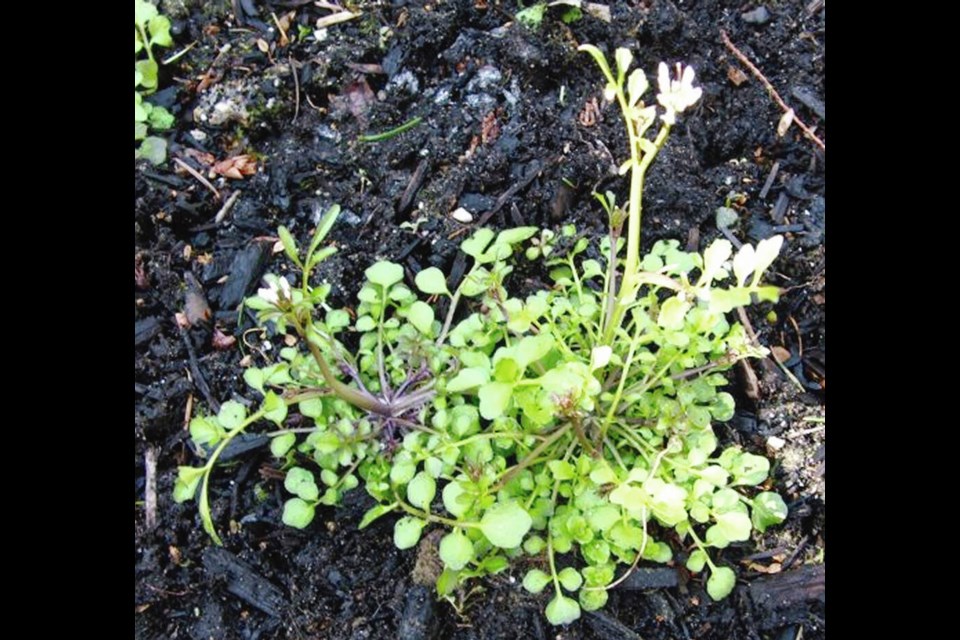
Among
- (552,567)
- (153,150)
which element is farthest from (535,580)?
(153,150)

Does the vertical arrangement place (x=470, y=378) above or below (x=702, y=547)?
above

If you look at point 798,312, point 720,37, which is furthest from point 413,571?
point 720,37

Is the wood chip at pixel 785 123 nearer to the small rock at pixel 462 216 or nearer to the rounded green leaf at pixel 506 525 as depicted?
the small rock at pixel 462 216

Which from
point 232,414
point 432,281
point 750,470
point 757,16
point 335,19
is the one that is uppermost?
point 757,16

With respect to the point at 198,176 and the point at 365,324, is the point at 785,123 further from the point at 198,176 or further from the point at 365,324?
the point at 198,176

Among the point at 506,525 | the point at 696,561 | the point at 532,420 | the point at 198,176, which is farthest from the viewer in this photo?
the point at 198,176

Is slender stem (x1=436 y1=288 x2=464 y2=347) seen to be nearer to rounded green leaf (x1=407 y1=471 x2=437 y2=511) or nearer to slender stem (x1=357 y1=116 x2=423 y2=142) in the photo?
rounded green leaf (x1=407 y1=471 x2=437 y2=511)

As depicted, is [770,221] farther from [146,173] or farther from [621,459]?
[146,173]
